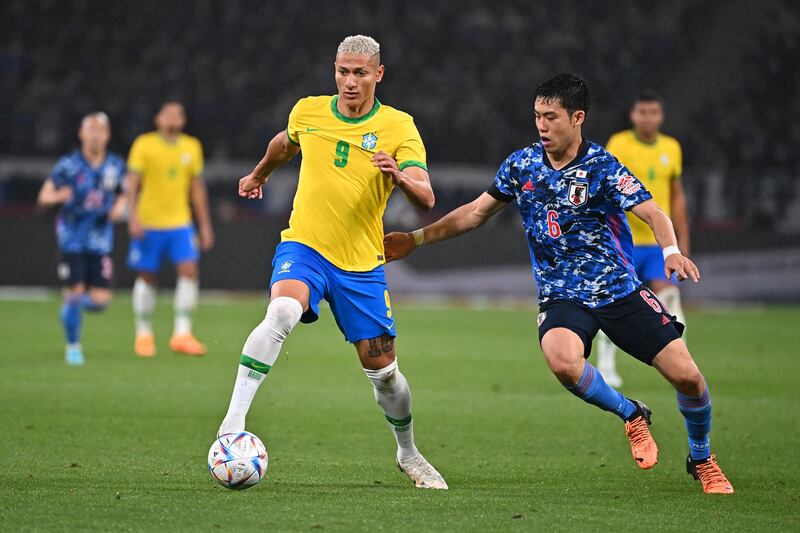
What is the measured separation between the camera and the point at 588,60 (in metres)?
27.6

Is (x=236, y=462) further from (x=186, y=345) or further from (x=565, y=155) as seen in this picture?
(x=186, y=345)

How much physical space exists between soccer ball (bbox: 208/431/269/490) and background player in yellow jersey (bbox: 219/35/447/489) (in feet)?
2.65

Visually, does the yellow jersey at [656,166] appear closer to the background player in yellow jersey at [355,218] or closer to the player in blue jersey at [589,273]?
the player in blue jersey at [589,273]

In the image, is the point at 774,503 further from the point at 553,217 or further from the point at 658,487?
the point at 553,217

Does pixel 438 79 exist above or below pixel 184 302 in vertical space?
above

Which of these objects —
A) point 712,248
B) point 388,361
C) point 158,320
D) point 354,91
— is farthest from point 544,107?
point 712,248

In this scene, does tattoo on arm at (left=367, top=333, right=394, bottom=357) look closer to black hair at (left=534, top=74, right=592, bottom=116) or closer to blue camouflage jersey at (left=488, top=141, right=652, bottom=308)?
blue camouflage jersey at (left=488, top=141, right=652, bottom=308)

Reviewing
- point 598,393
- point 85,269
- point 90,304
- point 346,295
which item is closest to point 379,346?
point 346,295

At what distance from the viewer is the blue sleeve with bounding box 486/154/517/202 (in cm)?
652

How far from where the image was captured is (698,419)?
6402 millimetres

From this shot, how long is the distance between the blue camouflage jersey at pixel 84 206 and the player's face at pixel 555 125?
7.42 meters

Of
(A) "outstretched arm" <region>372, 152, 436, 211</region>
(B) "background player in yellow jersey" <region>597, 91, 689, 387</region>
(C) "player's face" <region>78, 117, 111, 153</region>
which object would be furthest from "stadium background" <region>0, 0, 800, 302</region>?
(A) "outstretched arm" <region>372, 152, 436, 211</region>

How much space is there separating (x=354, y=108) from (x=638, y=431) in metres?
2.19

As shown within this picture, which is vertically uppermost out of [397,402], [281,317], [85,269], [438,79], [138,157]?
[438,79]
